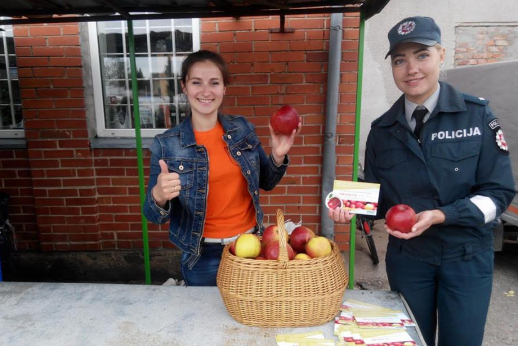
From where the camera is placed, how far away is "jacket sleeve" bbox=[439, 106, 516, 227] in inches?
62.9

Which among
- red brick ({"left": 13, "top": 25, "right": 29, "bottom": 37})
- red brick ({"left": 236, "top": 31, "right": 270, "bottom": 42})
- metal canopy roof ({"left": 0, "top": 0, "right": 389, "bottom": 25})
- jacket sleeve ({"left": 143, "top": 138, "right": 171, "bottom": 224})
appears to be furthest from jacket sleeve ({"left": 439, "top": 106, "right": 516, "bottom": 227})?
red brick ({"left": 13, "top": 25, "right": 29, "bottom": 37})

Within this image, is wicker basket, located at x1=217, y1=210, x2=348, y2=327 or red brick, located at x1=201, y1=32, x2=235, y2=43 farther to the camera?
red brick, located at x1=201, y1=32, x2=235, y2=43

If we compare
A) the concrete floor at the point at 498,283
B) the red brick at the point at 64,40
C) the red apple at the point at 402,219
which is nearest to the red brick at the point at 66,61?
the red brick at the point at 64,40

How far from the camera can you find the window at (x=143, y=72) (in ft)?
12.4

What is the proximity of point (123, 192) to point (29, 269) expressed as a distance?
1341 mm

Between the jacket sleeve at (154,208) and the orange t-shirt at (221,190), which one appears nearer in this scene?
the jacket sleeve at (154,208)

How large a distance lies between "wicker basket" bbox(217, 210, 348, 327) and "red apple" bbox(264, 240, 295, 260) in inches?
2.6

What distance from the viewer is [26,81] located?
3.62 m

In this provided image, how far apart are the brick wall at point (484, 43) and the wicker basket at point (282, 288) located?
6834 mm

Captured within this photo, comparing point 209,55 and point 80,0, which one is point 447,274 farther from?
point 80,0

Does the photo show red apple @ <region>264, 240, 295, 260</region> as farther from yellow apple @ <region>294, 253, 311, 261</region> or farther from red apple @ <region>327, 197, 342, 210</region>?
red apple @ <region>327, 197, 342, 210</region>

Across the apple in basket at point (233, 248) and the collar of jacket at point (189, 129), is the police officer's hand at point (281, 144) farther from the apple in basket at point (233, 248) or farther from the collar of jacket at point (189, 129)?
the apple in basket at point (233, 248)

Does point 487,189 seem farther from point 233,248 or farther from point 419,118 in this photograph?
point 233,248

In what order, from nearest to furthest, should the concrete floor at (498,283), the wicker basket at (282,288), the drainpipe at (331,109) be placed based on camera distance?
the wicker basket at (282,288) → the concrete floor at (498,283) → the drainpipe at (331,109)
